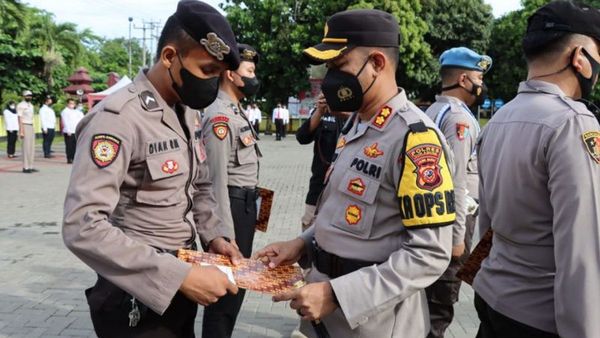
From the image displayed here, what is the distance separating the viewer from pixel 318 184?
5355mm

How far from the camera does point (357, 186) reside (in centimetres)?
196

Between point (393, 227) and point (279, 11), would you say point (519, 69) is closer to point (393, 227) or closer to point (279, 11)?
Result: point (279, 11)

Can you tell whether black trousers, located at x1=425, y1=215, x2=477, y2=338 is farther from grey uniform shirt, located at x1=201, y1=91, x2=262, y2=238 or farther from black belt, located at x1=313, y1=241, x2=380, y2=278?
black belt, located at x1=313, y1=241, x2=380, y2=278

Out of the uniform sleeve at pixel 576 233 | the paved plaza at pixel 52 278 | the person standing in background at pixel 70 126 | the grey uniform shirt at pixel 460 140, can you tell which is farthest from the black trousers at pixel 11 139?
the uniform sleeve at pixel 576 233

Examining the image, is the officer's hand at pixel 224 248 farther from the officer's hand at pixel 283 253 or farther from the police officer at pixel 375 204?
the police officer at pixel 375 204

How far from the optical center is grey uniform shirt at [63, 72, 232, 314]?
6.02 feet

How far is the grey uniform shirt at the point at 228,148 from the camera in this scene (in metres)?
3.62

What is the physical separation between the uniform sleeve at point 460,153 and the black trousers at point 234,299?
1.44 metres

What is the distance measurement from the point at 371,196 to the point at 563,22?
0.92 m

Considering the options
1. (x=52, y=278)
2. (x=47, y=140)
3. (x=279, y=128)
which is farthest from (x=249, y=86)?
(x=279, y=128)

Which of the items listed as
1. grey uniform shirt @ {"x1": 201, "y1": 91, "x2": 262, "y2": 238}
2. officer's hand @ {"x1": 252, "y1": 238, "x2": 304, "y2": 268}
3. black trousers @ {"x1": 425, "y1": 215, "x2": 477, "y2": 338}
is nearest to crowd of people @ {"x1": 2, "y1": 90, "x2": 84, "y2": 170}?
grey uniform shirt @ {"x1": 201, "y1": 91, "x2": 262, "y2": 238}

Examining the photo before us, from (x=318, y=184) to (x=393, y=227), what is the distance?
3.43 m

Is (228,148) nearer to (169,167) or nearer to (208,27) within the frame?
(169,167)

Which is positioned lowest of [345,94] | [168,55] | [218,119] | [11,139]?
[11,139]
